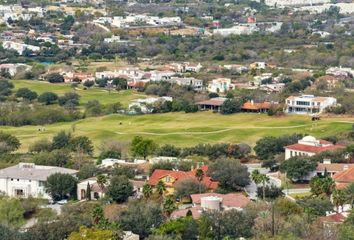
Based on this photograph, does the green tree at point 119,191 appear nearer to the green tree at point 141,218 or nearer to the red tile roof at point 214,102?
the green tree at point 141,218

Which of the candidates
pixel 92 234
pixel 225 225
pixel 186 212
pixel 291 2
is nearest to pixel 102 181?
pixel 186 212

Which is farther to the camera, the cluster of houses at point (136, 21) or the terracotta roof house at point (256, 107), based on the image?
the cluster of houses at point (136, 21)

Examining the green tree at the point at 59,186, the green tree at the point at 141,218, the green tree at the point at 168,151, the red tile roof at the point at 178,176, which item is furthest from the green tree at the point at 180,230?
the green tree at the point at 168,151

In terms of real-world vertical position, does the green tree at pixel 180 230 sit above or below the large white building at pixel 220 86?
above

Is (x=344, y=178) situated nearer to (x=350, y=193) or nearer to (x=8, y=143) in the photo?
(x=350, y=193)

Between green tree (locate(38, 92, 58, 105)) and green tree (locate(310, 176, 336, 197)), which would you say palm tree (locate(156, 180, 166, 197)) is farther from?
green tree (locate(38, 92, 58, 105))

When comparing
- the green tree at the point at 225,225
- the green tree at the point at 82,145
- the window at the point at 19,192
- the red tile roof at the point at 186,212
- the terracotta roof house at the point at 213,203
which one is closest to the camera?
the green tree at the point at 225,225
